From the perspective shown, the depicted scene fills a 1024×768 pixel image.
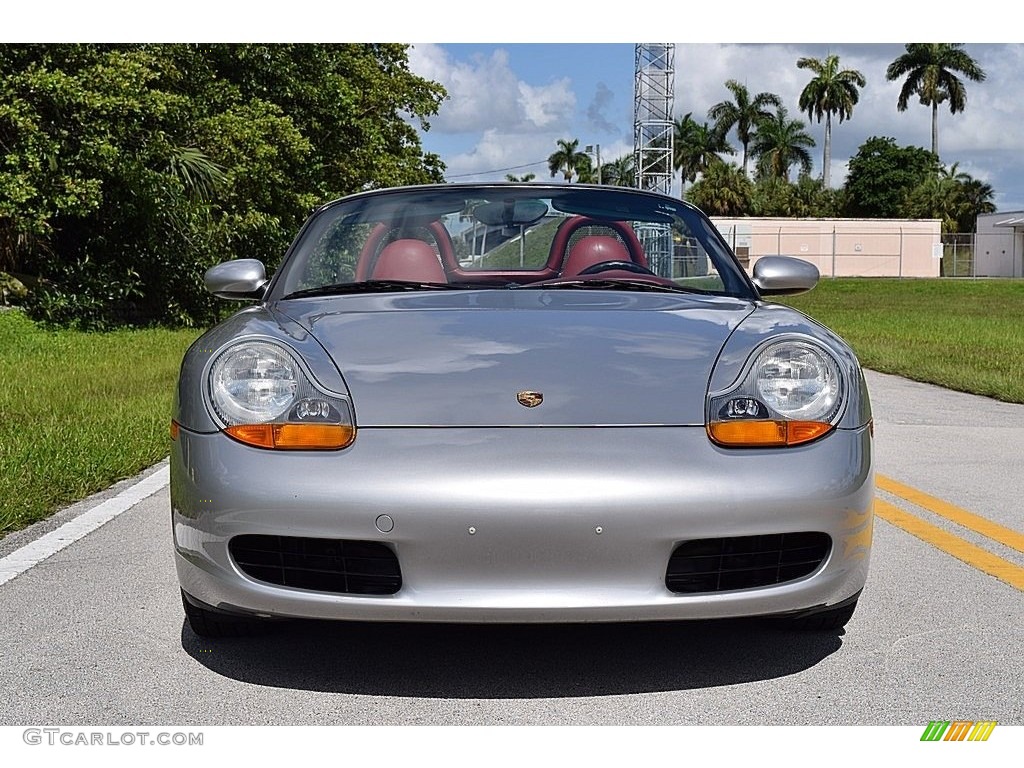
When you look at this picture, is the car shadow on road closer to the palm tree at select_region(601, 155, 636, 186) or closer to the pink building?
the pink building

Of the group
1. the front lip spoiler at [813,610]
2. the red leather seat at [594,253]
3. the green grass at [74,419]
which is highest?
the red leather seat at [594,253]

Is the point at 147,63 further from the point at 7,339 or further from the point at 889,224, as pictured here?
the point at 889,224

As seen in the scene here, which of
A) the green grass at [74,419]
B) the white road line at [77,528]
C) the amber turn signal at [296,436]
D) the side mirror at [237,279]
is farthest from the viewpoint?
the green grass at [74,419]

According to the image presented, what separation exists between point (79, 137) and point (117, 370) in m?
6.87

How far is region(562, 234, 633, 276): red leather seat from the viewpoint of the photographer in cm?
451

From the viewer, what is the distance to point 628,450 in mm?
3055

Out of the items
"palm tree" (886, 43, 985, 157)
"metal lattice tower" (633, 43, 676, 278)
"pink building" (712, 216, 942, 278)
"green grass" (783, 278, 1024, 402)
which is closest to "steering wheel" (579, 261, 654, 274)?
"green grass" (783, 278, 1024, 402)

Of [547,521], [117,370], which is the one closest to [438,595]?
[547,521]

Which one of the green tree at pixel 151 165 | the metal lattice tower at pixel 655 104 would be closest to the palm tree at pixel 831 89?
the metal lattice tower at pixel 655 104

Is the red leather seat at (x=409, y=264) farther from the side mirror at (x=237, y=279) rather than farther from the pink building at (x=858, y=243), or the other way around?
the pink building at (x=858, y=243)
